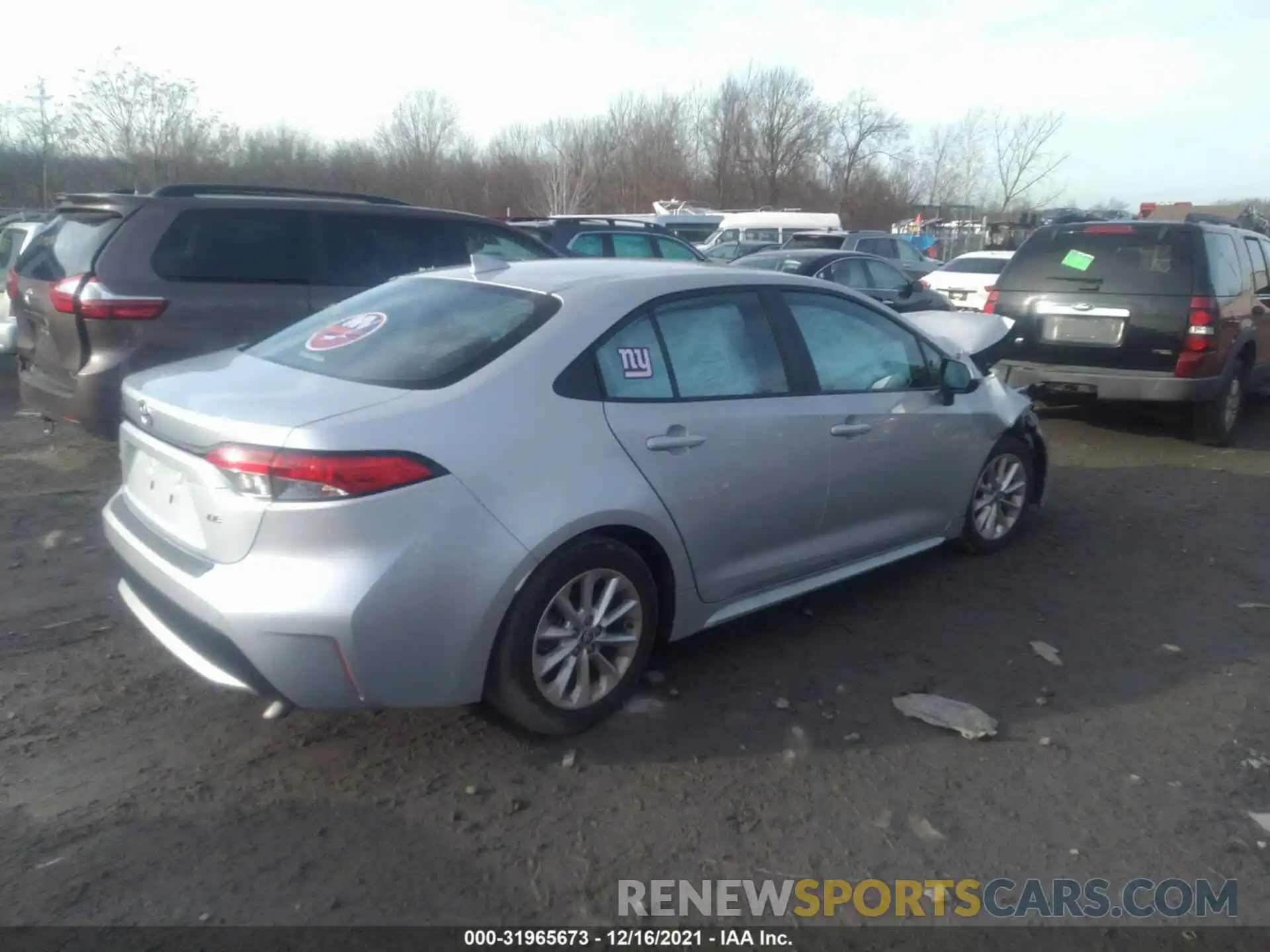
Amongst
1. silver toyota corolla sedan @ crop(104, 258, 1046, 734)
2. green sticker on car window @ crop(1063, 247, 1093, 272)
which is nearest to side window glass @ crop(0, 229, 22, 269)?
silver toyota corolla sedan @ crop(104, 258, 1046, 734)

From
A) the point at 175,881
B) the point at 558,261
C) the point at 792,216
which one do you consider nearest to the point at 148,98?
the point at 792,216

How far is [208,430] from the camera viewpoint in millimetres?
3240

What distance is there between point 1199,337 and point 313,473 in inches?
289

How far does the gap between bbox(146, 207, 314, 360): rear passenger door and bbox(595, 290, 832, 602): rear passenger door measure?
3.67 m

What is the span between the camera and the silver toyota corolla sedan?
311cm

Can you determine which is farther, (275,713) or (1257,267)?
(1257,267)

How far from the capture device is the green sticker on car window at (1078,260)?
8.58m

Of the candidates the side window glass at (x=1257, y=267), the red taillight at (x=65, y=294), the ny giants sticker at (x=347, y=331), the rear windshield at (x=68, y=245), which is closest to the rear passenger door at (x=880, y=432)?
the ny giants sticker at (x=347, y=331)

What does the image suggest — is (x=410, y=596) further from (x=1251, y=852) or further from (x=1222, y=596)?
(x=1222, y=596)

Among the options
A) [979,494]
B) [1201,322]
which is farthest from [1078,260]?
[979,494]

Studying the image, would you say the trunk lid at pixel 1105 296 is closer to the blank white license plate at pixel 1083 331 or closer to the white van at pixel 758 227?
the blank white license plate at pixel 1083 331

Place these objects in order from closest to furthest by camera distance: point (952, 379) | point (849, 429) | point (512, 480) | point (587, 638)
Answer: point (512, 480) → point (587, 638) → point (849, 429) → point (952, 379)

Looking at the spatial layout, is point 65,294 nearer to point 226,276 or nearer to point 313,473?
point 226,276

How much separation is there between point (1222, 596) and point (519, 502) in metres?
3.94
